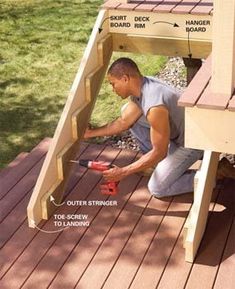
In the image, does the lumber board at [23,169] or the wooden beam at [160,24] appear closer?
the wooden beam at [160,24]

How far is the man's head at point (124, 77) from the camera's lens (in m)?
4.09

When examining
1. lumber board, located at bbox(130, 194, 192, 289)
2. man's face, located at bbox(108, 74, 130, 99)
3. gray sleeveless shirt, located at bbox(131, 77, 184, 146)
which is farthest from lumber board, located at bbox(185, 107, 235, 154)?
man's face, located at bbox(108, 74, 130, 99)

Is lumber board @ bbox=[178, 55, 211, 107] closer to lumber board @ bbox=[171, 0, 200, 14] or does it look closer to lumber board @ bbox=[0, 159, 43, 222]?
lumber board @ bbox=[171, 0, 200, 14]

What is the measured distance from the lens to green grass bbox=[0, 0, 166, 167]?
636 cm

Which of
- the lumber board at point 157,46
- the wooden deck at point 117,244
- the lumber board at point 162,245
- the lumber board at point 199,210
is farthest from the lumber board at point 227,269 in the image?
the lumber board at point 157,46

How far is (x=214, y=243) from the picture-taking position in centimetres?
399

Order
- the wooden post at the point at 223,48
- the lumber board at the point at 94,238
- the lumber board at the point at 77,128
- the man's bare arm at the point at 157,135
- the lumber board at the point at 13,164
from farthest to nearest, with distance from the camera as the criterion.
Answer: the lumber board at the point at 13,164 < the lumber board at the point at 77,128 < the man's bare arm at the point at 157,135 < the lumber board at the point at 94,238 < the wooden post at the point at 223,48

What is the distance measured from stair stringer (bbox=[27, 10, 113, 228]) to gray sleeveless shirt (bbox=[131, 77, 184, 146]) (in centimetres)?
40

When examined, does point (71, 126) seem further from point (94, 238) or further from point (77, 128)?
point (94, 238)

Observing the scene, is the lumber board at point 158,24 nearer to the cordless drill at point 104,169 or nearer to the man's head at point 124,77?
the man's head at point 124,77

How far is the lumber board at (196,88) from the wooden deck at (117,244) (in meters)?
1.32

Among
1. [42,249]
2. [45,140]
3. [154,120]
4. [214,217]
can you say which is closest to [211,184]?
[214,217]

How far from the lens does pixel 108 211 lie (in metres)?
4.41

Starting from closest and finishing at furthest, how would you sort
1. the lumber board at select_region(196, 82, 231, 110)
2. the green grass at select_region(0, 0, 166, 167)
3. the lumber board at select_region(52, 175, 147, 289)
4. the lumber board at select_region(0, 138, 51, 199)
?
1. the lumber board at select_region(196, 82, 231, 110)
2. the lumber board at select_region(52, 175, 147, 289)
3. the lumber board at select_region(0, 138, 51, 199)
4. the green grass at select_region(0, 0, 166, 167)
